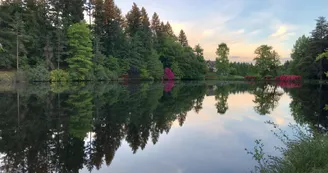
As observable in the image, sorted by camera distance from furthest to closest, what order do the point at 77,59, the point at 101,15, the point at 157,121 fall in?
the point at 101,15
the point at 77,59
the point at 157,121

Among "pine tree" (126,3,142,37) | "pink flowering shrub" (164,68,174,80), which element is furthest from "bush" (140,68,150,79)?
"pine tree" (126,3,142,37)

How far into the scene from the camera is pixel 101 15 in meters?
50.1

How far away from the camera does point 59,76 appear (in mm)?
35812

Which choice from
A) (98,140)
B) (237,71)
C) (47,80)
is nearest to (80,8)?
(47,80)

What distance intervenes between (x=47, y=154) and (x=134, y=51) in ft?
154

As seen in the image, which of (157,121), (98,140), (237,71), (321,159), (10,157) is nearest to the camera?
(321,159)

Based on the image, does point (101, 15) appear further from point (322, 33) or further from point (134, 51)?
point (322, 33)

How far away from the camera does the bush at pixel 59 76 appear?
35000 mm

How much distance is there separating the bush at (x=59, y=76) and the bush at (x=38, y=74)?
0.58 meters

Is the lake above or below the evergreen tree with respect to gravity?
below

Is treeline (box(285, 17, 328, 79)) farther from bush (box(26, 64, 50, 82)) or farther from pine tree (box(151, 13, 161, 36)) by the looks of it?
bush (box(26, 64, 50, 82))

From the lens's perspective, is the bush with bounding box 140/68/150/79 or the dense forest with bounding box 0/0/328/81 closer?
the dense forest with bounding box 0/0/328/81

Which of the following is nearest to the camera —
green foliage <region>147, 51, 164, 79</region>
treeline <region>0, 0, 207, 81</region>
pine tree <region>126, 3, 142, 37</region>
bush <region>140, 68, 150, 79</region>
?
treeline <region>0, 0, 207, 81</region>

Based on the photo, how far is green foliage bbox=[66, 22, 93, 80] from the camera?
37.7 m
